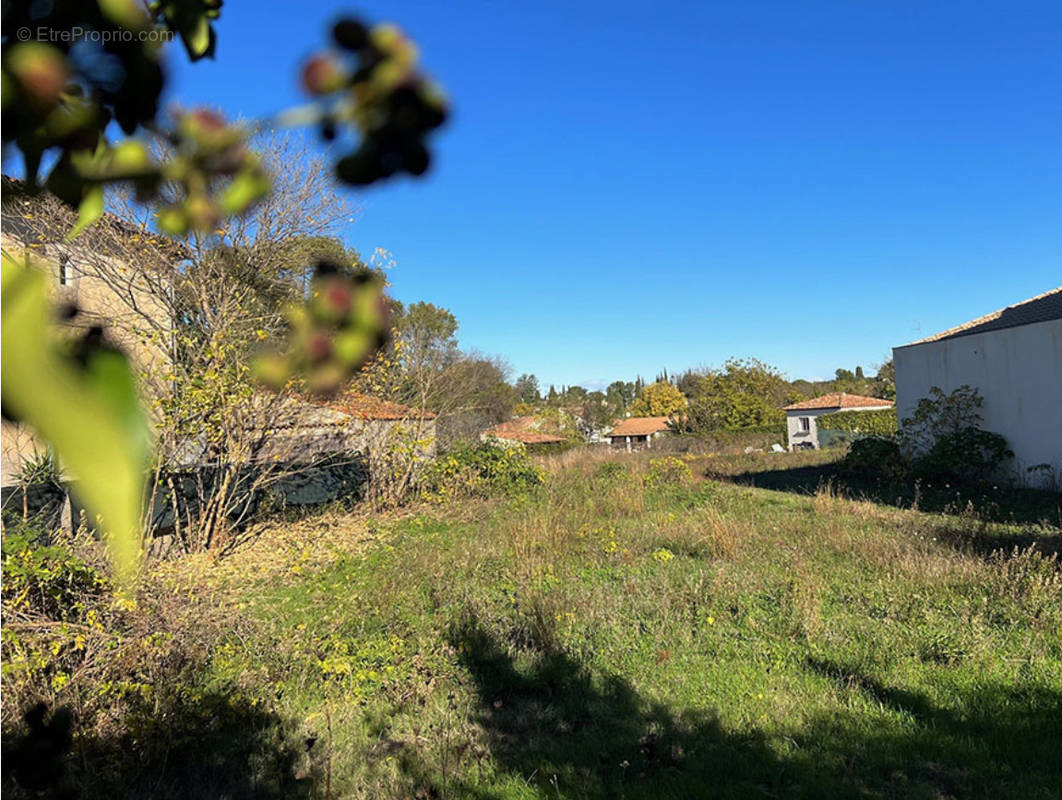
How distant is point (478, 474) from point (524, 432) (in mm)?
19888

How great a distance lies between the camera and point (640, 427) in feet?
144

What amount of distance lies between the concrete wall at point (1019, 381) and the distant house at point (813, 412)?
1716 cm

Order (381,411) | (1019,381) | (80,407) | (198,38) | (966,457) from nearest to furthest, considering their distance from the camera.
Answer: (80,407) < (198,38) < (381,411) < (1019,381) < (966,457)

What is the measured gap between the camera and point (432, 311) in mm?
22281

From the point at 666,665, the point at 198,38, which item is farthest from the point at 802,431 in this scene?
the point at 198,38

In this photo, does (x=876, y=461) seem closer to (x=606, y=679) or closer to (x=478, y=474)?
(x=478, y=474)

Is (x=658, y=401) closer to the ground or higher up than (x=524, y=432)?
higher up

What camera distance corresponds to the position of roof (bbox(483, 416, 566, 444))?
29514 millimetres

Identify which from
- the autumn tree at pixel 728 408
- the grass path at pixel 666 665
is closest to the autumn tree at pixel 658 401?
the autumn tree at pixel 728 408

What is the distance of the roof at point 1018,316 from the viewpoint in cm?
1165

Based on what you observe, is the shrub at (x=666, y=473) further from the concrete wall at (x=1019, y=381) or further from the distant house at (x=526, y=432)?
the distant house at (x=526, y=432)

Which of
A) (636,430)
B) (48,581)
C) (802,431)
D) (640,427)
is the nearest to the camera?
(48,581)

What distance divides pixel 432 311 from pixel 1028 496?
1766 cm

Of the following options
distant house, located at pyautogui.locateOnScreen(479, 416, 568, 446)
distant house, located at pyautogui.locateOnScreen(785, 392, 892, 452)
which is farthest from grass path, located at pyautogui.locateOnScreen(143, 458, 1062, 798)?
distant house, located at pyautogui.locateOnScreen(785, 392, 892, 452)
